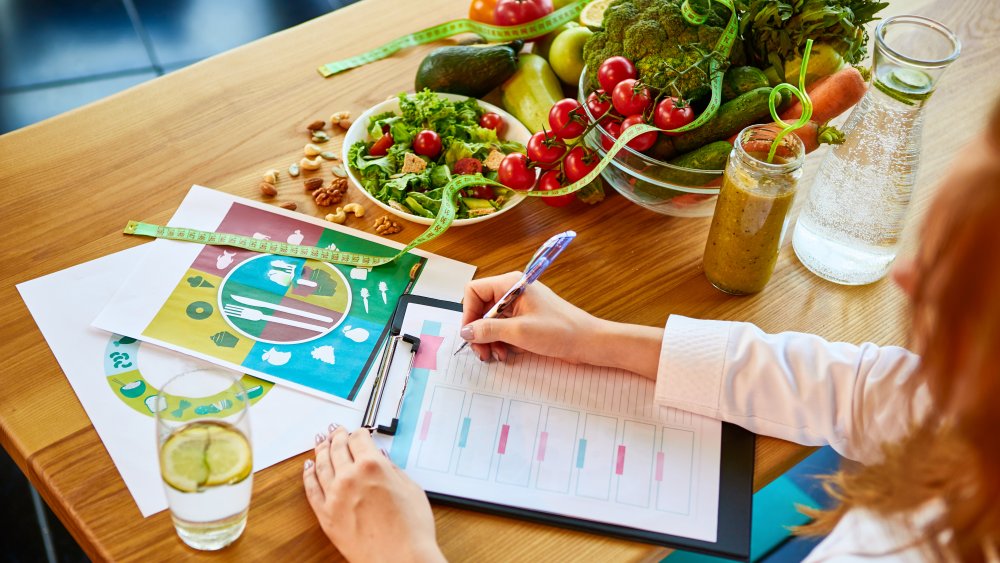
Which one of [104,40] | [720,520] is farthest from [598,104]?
[104,40]

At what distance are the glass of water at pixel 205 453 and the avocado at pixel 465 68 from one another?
2.60 ft

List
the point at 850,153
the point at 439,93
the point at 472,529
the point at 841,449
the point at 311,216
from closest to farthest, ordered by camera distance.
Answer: the point at 472,529 < the point at 841,449 < the point at 850,153 < the point at 311,216 < the point at 439,93

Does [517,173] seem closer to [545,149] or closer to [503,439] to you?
[545,149]

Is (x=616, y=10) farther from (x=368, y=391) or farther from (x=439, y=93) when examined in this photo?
(x=368, y=391)

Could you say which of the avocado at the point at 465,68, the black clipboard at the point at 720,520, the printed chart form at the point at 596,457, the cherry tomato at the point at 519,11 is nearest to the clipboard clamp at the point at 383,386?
the black clipboard at the point at 720,520

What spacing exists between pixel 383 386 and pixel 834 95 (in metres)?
0.80

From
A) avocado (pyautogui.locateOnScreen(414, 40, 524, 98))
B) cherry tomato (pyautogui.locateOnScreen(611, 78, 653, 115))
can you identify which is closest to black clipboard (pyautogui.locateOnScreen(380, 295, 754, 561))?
cherry tomato (pyautogui.locateOnScreen(611, 78, 653, 115))

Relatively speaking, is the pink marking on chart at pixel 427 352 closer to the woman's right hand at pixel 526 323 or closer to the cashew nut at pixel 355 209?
the woman's right hand at pixel 526 323

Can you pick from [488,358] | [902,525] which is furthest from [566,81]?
[902,525]

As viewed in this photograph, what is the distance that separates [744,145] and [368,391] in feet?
1.95

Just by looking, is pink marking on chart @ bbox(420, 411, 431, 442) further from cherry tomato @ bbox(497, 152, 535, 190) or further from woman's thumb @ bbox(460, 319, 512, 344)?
cherry tomato @ bbox(497, 152, 535, 190)

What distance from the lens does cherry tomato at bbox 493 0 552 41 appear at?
1.62 meters

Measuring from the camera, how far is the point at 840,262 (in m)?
1.30

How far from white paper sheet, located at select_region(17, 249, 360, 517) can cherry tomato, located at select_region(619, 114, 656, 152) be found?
0.57 m
